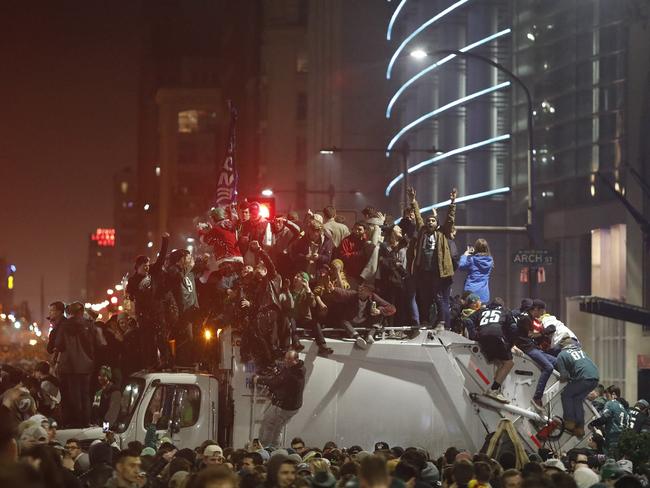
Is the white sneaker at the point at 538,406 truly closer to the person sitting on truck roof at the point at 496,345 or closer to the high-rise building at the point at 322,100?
the person sitting on truck roof at the point at 496,345

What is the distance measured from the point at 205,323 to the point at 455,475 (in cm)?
779

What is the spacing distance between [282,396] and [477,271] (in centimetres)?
369

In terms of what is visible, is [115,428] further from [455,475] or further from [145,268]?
[455,475]

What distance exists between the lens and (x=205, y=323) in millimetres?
19219

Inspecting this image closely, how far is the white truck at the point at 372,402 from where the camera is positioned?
18094 mm

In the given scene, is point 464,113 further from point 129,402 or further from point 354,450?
point 354,450

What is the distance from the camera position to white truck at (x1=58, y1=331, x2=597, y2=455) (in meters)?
18.1

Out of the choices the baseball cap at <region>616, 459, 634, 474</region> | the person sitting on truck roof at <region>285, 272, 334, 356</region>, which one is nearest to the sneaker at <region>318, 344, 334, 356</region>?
the person sitting on truck roof at <region>285, 272, 334, 356</region>

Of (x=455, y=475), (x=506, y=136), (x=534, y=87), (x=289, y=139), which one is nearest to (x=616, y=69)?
(x=534, y=87)

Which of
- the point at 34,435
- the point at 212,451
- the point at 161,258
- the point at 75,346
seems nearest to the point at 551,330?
the point at 161,258

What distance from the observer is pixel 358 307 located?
18703 mm

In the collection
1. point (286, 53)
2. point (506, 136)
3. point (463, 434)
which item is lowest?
point (463, 434)

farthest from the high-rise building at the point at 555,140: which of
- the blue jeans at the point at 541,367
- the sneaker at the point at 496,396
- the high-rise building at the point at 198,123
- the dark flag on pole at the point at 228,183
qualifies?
the high-rise building at the point at 198,123

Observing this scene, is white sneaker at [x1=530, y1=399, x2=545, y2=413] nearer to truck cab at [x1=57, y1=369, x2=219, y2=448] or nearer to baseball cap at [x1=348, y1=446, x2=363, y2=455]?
baseball cap at [x1=348, y1=446, x2=363, y2=455]
